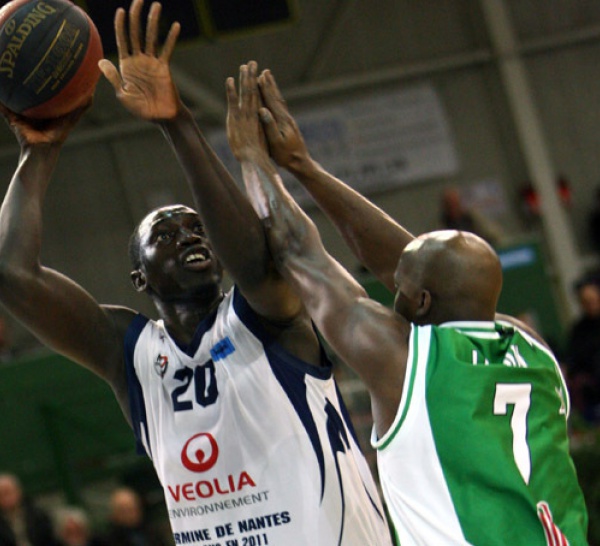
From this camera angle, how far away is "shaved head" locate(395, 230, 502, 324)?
10.7 feet

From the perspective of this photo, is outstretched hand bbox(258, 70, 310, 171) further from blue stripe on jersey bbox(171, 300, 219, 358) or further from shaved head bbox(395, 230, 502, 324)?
shaved head bbox(395, 230, 502, 324)

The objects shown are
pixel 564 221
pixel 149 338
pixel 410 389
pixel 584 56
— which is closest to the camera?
pixel 410 389

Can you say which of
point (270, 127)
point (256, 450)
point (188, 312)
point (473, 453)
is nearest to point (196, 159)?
point (270, 127)

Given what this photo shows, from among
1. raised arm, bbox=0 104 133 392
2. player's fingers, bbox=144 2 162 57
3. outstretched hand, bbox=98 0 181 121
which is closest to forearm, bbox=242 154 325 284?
outstretched hand, bbox=98 0 181 121

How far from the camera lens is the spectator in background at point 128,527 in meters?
8.59

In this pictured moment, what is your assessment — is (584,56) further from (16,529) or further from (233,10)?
(16,529)

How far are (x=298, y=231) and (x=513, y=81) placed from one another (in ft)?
45.2

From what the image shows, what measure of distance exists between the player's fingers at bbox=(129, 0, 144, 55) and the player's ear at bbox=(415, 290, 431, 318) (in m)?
1.30

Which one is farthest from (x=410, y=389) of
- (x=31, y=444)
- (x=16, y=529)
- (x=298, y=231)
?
(x=31, y=444)

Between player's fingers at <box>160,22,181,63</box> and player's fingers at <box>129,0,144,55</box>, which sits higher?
player's fingers at <box>129,0,144,55</box>

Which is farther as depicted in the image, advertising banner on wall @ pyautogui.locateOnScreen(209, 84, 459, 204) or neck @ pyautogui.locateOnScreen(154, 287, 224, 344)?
advertising banner on wall @ pyautogui.locateOnScreen(209, 84, 459, 204)

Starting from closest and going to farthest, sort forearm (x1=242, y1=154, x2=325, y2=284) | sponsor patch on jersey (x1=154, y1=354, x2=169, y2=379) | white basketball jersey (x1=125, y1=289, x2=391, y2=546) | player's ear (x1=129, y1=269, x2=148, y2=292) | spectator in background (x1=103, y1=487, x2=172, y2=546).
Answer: forearm (x1=242, y1=154, x2=325, y2=284)
white basketball jersey (x1=125, y1=289, x2=391, y2=546)
sponsor patch on jersey (x1=154, y1=354, x2=169, y2=379)
player's ear (x1=129, y1=269, x2=148, y2=292)
spectator in background (x1=103, y1=487, x2=172, y2=546)

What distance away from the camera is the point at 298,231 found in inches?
148

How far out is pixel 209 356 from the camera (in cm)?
401
